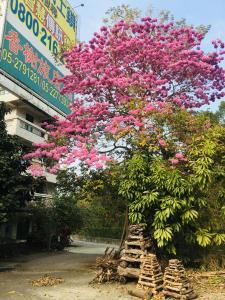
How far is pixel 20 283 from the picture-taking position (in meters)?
10.8

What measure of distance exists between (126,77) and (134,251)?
6876 mm

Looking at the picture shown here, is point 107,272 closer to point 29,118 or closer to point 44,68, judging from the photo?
point 44,68

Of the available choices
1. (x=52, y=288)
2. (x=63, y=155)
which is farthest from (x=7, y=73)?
(x=52, y=288)

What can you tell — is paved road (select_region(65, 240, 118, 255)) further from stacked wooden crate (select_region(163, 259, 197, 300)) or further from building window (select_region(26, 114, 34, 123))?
stacked wooden crate (select_region(163, 259, 197, 300))

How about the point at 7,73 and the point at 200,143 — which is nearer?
the point at 200,143

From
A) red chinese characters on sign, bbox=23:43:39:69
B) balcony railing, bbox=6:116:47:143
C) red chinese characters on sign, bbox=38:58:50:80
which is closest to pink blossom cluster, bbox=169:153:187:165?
red chinese characters on sign, bbox=23:43:39:69

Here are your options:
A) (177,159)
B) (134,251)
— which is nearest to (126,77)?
(177,159)

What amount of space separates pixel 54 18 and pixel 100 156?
29.1 feet

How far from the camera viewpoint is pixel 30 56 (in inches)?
581

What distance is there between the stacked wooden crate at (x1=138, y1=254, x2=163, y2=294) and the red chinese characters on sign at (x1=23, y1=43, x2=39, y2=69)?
9.72 m

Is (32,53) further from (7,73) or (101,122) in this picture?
(101,122)

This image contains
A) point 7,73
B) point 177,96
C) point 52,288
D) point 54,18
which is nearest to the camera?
point 52,288

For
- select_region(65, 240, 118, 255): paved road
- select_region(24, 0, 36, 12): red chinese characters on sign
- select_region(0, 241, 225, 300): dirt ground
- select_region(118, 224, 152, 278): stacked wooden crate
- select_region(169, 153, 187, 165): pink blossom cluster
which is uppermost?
select_region(24, 0, 36, 12): red chinese characters on sign

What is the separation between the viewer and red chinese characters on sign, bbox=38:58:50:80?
15.7 meters
